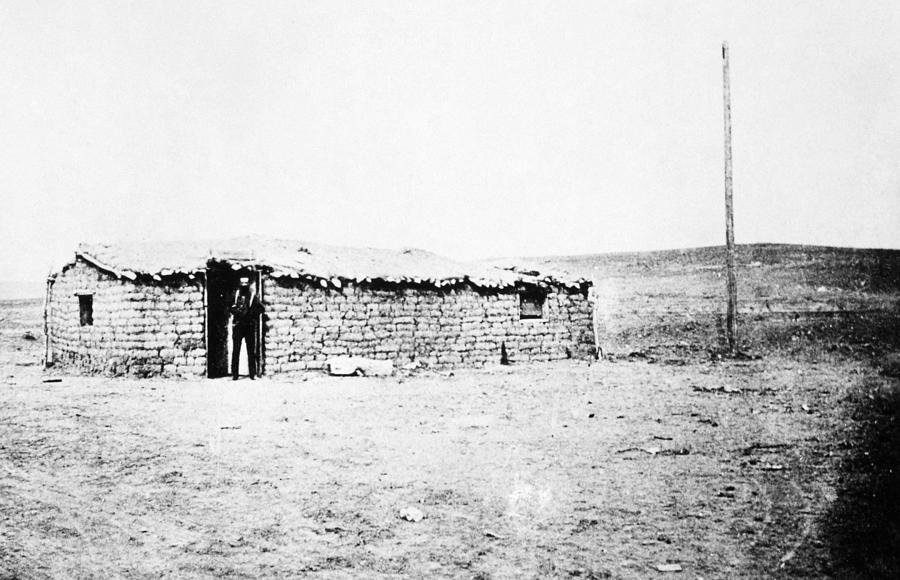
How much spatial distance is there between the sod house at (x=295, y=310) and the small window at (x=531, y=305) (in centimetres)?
3

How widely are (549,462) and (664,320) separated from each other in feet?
70.4

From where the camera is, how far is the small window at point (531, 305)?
18125 mm

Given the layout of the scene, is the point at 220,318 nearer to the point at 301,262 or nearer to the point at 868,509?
the point at 301,262

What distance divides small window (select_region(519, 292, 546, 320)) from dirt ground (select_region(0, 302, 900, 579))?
6266 mm

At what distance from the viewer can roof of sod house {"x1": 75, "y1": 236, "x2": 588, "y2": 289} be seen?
14508 millimetres

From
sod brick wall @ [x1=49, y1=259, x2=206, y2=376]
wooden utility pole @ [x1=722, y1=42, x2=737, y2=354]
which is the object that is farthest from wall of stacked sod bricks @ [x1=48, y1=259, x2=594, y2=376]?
wooden utility pole @ [x1=722, y1=42, x2=737, y2=354]

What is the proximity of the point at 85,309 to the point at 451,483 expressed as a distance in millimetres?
13098

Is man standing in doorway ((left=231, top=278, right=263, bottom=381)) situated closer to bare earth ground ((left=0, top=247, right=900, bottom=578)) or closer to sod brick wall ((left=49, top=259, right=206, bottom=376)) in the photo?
sod brick wall ((left=49, top=259, right=206, bottom=376))

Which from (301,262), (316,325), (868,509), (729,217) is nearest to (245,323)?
(316,325)

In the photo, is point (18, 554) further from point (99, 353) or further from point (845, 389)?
point (845, 389)

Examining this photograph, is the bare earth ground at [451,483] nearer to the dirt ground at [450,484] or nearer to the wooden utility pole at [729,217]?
the dirt ground at [450,484]

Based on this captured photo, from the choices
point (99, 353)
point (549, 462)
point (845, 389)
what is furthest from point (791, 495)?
point (99, 353)

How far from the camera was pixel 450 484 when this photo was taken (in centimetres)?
650

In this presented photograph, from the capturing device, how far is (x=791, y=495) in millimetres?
5887
